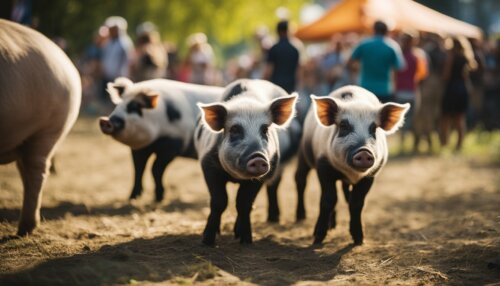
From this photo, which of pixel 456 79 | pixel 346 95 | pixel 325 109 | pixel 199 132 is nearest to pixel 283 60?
pixel 199 132

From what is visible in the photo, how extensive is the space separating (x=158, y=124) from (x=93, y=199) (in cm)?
128

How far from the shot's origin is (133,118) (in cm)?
741

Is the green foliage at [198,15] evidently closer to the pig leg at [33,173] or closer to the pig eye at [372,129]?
the pig leg at [33,173]

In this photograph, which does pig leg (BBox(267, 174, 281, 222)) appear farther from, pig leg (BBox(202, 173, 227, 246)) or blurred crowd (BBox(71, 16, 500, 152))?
blurred crowd (BBox(71, 16, 500, 152))

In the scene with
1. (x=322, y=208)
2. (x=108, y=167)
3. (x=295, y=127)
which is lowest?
(x=108, y=167)

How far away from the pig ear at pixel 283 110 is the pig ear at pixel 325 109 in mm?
203

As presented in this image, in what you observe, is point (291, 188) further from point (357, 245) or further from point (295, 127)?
point (357, 245)

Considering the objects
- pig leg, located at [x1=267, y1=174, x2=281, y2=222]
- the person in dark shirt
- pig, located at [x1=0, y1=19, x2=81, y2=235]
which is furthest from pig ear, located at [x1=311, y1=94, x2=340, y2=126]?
the person in dark shirt

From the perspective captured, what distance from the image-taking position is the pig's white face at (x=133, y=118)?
288 inches

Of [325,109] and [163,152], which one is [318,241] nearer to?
[325,109]

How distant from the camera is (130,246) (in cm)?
543

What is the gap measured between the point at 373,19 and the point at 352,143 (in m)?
11.8

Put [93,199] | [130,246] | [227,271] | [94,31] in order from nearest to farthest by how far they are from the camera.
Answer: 1. [227,271]
2. [130,246]
3. [93,199]
4. [94,31]

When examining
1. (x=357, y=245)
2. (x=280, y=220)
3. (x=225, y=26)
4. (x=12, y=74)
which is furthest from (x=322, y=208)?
(x=225, y=26)
